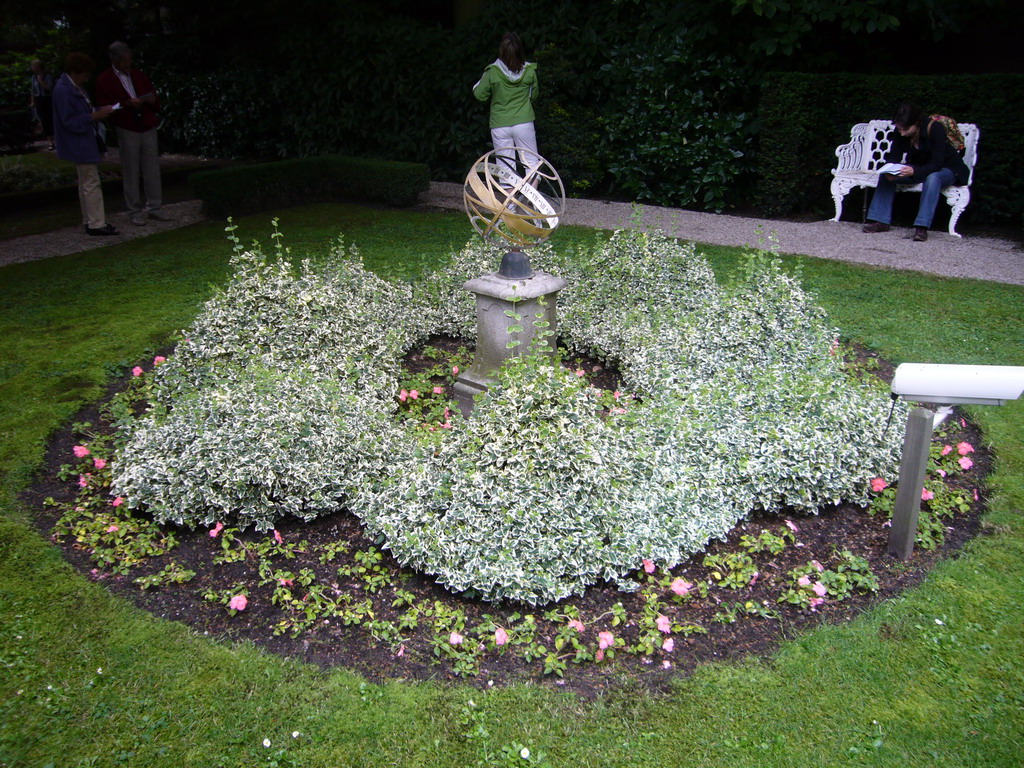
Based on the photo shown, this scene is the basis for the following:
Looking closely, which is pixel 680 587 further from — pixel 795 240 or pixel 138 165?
pixel 138 165

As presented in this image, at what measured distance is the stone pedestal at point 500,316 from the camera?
184 inches

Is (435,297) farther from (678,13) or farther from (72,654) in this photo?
(678,13)

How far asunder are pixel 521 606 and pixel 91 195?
8.19m

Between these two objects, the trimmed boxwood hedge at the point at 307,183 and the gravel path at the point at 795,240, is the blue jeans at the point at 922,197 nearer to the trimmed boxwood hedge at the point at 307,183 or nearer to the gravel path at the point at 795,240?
the gravel path at the point at 795,240

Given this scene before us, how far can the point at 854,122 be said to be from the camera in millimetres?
9820

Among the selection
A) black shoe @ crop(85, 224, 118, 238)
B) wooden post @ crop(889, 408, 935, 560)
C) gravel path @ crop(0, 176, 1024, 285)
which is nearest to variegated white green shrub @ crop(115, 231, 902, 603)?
wooden post @ crop(889, 408, 935, 560)

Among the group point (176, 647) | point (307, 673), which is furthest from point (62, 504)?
point (307, 673)

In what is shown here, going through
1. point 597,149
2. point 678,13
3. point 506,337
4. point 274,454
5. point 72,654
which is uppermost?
point 678,13

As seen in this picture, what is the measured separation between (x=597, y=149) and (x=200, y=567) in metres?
→ 9.20

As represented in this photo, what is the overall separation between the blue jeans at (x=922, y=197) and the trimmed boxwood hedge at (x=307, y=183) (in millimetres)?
5807

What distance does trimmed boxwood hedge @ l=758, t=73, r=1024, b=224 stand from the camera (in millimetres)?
8883

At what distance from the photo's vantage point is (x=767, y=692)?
2.97 m

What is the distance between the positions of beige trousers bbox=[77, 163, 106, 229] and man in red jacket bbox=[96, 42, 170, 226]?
514 millimetres

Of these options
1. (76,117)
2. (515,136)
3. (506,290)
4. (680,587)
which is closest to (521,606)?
(680,587)
